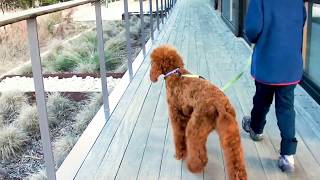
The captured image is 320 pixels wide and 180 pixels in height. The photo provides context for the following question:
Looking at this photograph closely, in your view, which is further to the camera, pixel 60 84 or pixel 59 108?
pixel 60 84

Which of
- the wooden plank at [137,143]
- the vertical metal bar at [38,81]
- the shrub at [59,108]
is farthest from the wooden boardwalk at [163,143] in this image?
the shrub at [59,108]

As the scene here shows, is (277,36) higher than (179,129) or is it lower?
higher

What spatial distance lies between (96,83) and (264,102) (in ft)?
11.3

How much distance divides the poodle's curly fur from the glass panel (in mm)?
2041

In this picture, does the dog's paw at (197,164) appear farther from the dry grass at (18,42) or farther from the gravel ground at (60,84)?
the gravel ground at (60,84)

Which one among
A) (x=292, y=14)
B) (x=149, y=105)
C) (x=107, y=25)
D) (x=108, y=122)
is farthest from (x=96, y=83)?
(x=107, y=25)

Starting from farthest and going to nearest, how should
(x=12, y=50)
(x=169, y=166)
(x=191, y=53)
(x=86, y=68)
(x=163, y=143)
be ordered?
(x=191, y=53) → (x=86, y=68) → (x=12, y=50) → (x=163, y=143) → (x=169, y=166)

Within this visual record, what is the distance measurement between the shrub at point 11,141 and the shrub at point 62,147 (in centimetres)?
33

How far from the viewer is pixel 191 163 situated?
2895mm

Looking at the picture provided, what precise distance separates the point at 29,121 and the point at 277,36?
273 cm

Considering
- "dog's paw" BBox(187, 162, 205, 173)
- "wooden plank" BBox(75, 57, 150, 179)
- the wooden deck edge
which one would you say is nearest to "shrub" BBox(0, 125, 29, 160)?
the wooden deck edge

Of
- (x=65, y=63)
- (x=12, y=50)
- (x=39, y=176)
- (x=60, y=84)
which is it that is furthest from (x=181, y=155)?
(x=65, y=63)

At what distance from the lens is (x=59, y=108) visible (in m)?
5.17

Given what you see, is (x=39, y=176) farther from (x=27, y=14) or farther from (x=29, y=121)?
(x=27, y=14)
